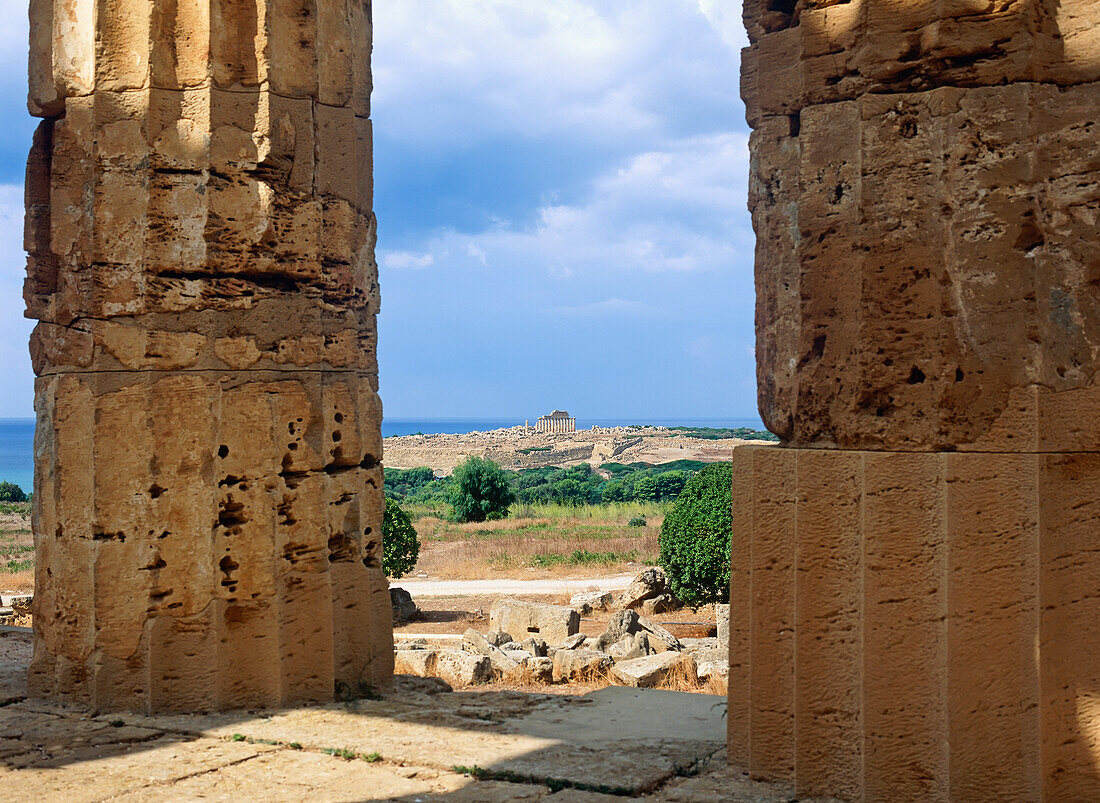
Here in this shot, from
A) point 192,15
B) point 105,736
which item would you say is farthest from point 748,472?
point 192,15

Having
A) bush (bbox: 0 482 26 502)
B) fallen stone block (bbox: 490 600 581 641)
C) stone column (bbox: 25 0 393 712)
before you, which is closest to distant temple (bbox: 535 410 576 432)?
bush (bbox: 0 482 26 502)

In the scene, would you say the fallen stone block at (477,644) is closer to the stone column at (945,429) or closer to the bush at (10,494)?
the stone column at (945,429)

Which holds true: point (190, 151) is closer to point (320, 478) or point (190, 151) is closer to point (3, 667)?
point (320, 478)

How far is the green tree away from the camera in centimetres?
3014

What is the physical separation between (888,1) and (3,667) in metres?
6.60

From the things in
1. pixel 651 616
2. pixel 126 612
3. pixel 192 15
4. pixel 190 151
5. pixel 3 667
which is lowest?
pixel 651 616

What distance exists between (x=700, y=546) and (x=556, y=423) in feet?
248

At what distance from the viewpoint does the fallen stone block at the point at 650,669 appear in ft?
26.9

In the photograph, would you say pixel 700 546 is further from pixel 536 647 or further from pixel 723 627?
pixel 536 647

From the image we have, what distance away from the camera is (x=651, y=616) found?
1577cm

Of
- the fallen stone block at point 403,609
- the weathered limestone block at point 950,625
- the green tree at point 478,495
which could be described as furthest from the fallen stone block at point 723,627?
the green tree at point 478,495

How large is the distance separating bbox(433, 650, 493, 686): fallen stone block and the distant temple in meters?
76.8

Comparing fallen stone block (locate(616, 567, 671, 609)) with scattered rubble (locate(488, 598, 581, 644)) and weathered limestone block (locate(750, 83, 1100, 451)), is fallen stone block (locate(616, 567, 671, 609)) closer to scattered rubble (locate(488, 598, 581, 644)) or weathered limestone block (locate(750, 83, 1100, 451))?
scattered rubble (locate(488, 598, 581, 644))

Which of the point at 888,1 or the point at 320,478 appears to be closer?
the point at 888,1
